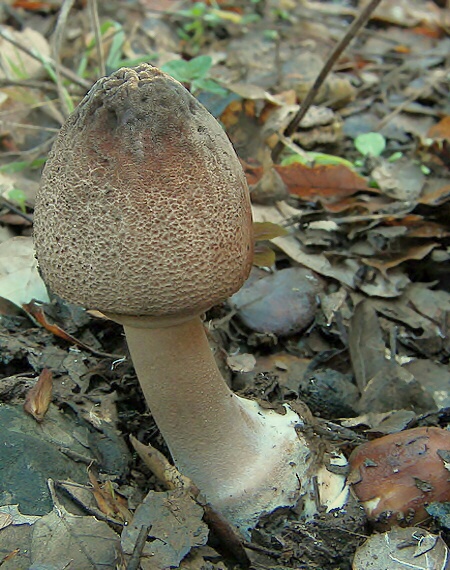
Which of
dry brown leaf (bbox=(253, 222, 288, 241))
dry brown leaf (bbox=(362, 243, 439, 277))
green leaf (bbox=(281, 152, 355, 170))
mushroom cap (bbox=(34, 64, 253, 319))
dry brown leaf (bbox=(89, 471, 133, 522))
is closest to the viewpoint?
mushroom cap (bbox=(34, 64, 253, 319))

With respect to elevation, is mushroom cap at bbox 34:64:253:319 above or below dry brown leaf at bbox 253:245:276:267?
above

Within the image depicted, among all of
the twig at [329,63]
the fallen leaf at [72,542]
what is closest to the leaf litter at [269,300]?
the fallen leaf at [72,542]

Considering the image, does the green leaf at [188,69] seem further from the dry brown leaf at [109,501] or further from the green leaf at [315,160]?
the dry brown leaf at [109,501]

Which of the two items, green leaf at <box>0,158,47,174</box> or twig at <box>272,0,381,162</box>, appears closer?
twig at <box>272,0,381,162</box>

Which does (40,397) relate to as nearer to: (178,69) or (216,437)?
(216,437)

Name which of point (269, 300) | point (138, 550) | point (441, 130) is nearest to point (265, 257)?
point (269, 300)

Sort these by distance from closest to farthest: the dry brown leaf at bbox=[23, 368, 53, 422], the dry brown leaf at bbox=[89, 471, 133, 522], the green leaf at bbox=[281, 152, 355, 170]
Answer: the dry brown leaf at bbox=[89, 471, 133, 522] → the dry brown leaf at bbox=[23, 368, 53, 422] → the green leaf at bbox=[281, 152, 355, 170]

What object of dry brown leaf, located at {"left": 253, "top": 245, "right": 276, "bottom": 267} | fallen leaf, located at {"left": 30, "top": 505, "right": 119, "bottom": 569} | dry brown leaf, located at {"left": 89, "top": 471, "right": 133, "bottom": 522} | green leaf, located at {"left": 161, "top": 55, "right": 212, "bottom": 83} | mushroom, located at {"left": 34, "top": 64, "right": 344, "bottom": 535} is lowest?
dry brown leaf, located at {"left": 89, "top": 471, "right": 133, "bottom": 522}

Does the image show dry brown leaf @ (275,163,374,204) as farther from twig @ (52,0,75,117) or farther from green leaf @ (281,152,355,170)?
twig @ (52,0,75,117)

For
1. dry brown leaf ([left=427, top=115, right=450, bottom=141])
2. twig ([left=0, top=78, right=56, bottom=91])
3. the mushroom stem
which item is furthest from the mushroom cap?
dry brown leaf ([left=427, top=115, right=450, bottom=141])
